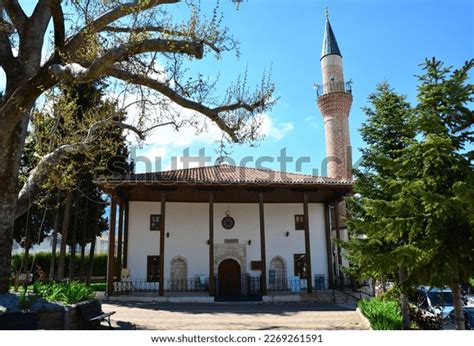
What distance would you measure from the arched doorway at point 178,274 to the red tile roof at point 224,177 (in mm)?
4228

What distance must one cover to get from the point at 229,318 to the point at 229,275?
8670 mm

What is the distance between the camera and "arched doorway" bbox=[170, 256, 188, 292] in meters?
18.6

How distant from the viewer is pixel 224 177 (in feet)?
58.6

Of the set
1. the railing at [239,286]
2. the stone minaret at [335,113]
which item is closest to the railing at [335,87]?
the stone minaret at [335,113]

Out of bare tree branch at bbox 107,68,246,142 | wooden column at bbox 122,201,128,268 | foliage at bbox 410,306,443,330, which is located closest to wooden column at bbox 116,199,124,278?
wooden column at bbox 122,201,128,268

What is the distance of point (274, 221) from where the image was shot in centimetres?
2011

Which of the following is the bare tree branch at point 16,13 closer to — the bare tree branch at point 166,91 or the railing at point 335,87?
the bare tree branch at point 166,91

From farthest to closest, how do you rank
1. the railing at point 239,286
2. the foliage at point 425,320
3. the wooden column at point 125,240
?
the wooden column at point 125,240 → the railing at point 239,286 → the foliage at point 425,320

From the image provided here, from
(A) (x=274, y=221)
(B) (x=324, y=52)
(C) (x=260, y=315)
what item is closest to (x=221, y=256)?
(A) (x=274, y=221)

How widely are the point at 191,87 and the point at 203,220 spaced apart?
41.8ft

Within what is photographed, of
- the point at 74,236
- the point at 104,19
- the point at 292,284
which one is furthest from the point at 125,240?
the point at 104,19

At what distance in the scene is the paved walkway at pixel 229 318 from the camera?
30.6ft

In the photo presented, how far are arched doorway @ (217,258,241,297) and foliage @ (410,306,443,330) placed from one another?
11.1 meters

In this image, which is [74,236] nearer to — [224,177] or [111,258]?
[111,258]
